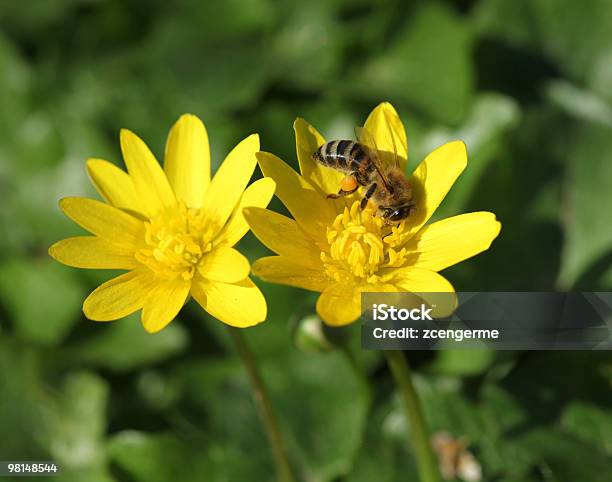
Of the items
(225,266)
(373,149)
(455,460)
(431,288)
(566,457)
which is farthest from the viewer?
(455,460)

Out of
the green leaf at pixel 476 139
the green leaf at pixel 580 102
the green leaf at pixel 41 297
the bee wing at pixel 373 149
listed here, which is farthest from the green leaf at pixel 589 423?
the green leaf at pixel 41 297

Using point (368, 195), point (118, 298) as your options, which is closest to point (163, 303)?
point (118, 298)

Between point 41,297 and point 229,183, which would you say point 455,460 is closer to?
point 229,183

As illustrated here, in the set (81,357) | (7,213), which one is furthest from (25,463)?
(7,213)

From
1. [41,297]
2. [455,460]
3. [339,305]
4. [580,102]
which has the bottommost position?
[455,460]

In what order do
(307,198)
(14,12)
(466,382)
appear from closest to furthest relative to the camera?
1. (307,198)
2. (466,382)
3. (14,12)

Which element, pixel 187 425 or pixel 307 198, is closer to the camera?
pixel 307 198

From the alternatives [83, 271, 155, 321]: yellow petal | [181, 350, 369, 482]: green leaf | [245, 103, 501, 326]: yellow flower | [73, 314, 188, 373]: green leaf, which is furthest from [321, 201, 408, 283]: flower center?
[73, 314, 188, 373]: green leaf

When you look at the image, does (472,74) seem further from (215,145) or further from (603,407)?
(603,407)
